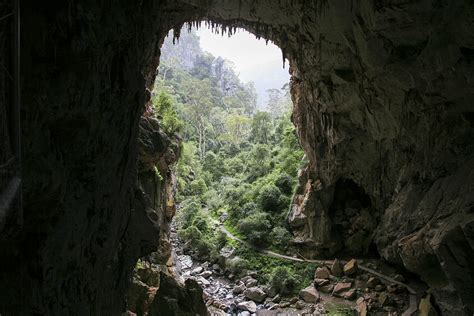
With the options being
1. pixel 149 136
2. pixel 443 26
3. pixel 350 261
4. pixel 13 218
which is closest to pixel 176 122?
pixel 149 136

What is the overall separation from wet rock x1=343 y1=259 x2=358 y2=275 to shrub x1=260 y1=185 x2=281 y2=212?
19.5ft

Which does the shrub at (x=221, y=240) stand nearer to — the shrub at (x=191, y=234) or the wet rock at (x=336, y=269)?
the shrub at (x=191, y=234)

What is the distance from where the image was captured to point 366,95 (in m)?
12.3

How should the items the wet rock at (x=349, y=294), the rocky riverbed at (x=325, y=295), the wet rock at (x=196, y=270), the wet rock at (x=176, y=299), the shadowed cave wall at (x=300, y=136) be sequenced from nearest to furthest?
the shadowed cave wall at (x=300, y=136) → the wet rock at (x=176, y=299) → the rocky riverbed at (x=325, y=295) → the wet rock at (x=349, y=294) → the wet rock at (x=196, y=270)

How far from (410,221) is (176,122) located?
10.3m

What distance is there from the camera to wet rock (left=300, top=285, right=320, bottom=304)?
13.1m

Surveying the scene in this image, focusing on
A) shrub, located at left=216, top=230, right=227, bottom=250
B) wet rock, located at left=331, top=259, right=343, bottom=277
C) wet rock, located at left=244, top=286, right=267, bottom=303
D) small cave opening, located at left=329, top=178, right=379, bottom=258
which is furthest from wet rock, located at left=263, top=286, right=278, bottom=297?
shrub, located at left=216, top=230, right=227, bottom=250

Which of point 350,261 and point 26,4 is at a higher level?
point 26,4

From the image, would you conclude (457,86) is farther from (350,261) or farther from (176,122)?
(176,122)

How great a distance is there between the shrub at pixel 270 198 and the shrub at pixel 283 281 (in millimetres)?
5398

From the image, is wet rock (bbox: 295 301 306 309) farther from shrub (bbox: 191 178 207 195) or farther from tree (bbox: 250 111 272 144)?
tree (bbox: 250 111 272 144)

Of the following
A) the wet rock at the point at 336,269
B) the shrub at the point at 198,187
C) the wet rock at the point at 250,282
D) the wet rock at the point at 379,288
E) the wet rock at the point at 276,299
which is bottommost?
the wet rock at the point at 276,299

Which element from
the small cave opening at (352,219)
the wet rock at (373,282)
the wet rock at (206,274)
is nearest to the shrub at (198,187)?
the wet rock at (206,274)

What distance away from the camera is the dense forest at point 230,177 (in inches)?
687
